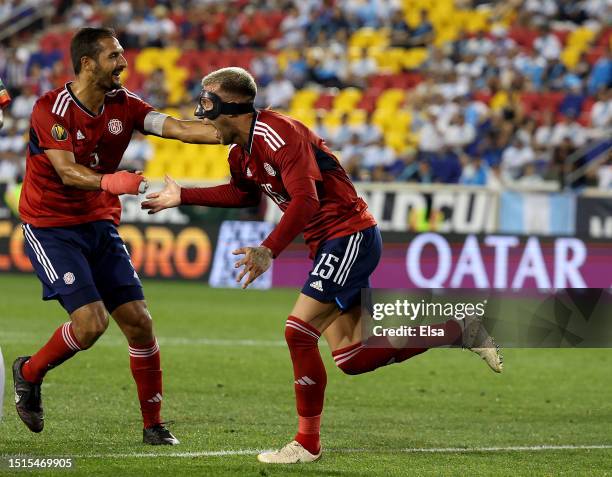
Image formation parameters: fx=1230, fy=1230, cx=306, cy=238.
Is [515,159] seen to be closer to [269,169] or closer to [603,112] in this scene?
[603,112]

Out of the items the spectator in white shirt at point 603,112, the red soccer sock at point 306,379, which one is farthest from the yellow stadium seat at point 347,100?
the red soccer sock at point 306,379

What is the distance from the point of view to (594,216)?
19.9 meters

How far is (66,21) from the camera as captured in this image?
32.9 m

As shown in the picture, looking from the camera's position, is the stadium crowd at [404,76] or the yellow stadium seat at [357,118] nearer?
the stadium crowd at [404,76]

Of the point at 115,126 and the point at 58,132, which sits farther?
the point at 115,126

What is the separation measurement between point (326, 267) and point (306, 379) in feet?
2.17

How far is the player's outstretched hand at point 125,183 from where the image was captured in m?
6.98

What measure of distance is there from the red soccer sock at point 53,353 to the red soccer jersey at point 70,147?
68 centimetres

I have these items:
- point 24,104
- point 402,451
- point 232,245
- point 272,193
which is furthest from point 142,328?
point 24,104

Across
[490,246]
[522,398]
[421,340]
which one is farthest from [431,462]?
[490,246]

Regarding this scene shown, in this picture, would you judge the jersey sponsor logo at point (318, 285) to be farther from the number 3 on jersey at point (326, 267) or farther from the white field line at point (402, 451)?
the white field line at point (402, 451)

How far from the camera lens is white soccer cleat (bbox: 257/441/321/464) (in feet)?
22.9

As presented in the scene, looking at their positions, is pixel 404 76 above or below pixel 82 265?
above

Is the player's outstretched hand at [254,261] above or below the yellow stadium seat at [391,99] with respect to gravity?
below
